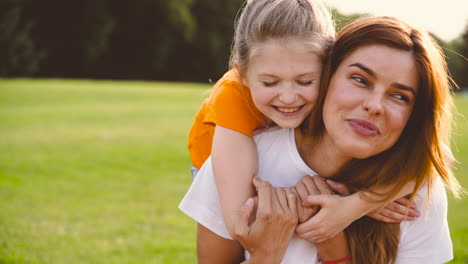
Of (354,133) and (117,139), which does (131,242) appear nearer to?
(354,133)

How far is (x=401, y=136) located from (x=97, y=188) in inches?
240

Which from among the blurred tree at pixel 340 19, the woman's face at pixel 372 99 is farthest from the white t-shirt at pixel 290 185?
the blurred tree at pixel 340 19

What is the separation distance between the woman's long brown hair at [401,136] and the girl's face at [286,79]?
8cm

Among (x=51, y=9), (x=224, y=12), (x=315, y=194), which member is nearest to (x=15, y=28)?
(x=51, y=9)

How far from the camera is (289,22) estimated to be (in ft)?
8.08

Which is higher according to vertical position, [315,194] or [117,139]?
[315,194]

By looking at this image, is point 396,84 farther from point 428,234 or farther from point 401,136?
point 428,234

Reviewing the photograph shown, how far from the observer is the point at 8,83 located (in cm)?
2278

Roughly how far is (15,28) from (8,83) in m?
15.0

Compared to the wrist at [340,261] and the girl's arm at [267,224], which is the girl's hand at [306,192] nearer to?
the girl's arm at [267,224]

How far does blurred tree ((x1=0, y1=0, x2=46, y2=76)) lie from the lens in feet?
113

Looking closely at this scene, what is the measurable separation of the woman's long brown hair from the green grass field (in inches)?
111

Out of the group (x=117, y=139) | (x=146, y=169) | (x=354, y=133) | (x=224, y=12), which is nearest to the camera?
(x=354, y=133)

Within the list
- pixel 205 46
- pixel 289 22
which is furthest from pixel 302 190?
pixel 205 46
